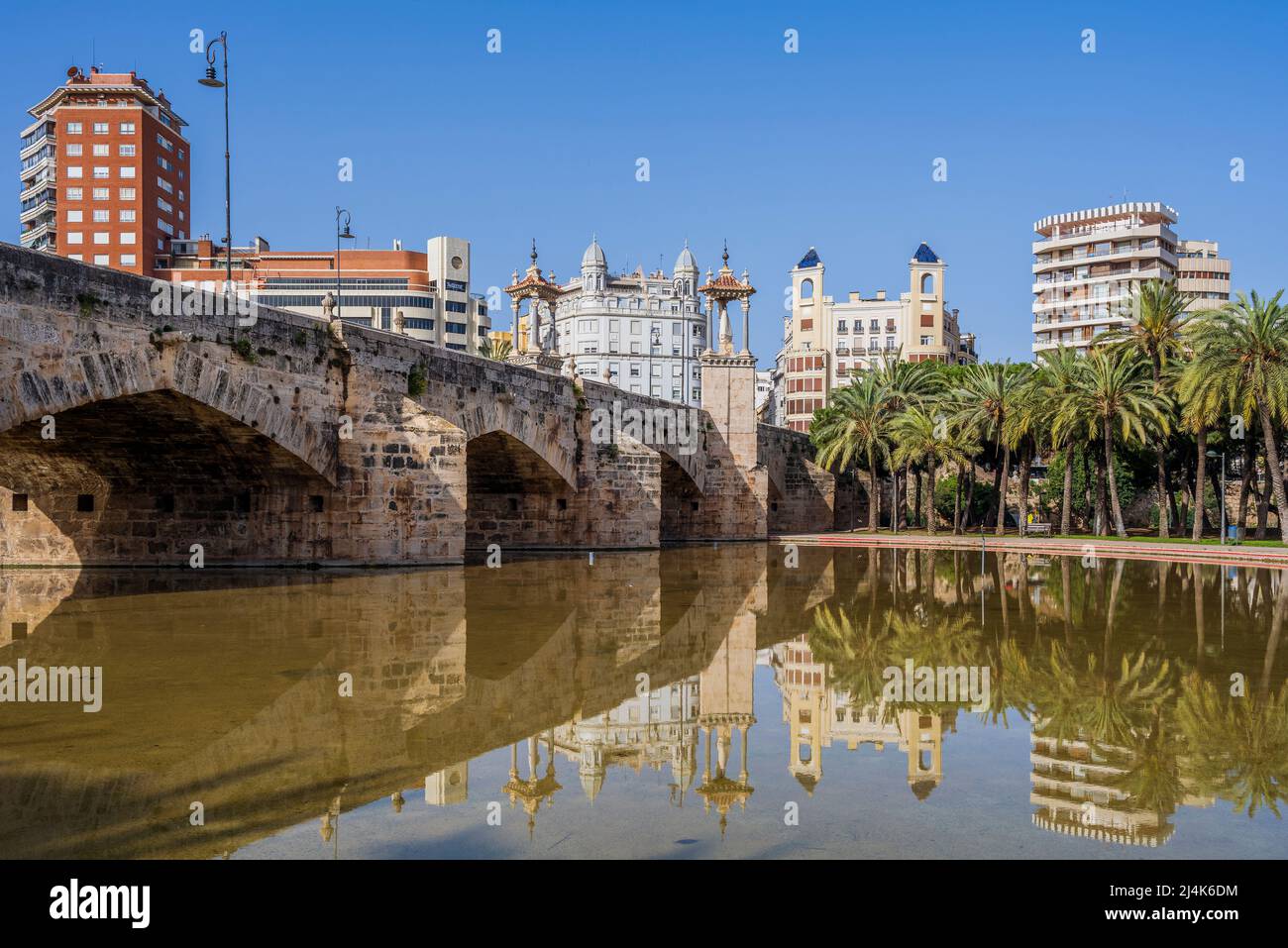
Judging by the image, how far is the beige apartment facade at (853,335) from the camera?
276 feet

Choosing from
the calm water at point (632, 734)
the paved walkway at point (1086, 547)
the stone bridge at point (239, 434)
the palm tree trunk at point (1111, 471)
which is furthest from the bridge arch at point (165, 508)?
the palm tree trunk at point (1111, 471)

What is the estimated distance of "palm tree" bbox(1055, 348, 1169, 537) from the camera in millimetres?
34125

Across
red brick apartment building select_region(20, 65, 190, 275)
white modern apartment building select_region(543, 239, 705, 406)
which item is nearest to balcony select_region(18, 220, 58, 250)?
red brick apartment building select_region(20, 65, 190, 275)

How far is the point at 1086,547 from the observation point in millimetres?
30781

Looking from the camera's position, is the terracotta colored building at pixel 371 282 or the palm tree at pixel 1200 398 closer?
the palm tree at pixel 1200 398

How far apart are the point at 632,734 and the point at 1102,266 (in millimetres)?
84182

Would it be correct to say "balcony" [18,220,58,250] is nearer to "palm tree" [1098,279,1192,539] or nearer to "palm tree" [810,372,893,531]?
"palm tree" [810,372,893,531]

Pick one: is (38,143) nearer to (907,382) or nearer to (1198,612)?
(907,382)

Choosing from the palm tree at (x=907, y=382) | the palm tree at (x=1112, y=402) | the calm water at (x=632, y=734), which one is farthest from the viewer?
the palm tree at (x=907, y=382)

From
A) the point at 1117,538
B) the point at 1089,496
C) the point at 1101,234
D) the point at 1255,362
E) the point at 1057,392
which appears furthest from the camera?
the point at 1101,234

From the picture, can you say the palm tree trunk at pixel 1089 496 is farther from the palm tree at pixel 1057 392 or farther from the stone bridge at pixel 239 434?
the stone bridge at pixel 239 434

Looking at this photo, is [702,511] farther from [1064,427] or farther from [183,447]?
[183,447]

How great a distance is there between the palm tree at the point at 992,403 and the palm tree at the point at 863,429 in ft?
11.5

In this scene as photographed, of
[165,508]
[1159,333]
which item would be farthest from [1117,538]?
[165,508]
